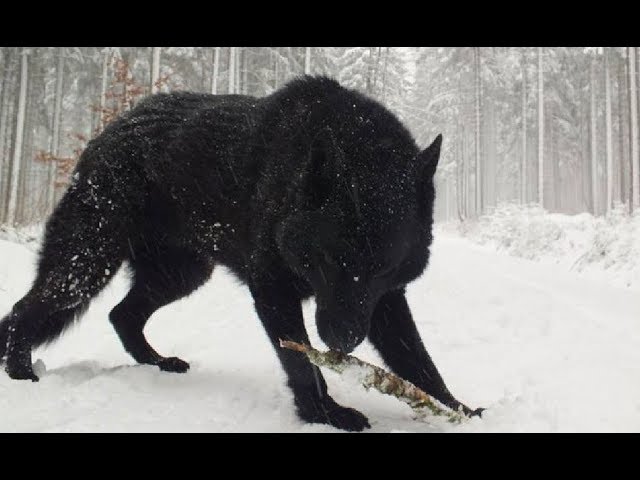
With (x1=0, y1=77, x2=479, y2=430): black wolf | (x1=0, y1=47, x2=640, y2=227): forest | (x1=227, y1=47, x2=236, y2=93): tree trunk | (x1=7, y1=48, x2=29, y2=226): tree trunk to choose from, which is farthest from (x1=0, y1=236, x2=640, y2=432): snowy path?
(x1=227, y1=47, x2=236, y2=93): tree trunk

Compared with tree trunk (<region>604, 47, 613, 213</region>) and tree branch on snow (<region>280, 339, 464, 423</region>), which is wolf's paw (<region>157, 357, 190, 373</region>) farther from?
tree trunk (<region>604, 47, 613, 213</region>)

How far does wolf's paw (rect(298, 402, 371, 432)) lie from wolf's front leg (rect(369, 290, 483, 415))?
65cm

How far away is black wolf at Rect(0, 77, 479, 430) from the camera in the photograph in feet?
9.30

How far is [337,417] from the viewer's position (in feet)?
8.93

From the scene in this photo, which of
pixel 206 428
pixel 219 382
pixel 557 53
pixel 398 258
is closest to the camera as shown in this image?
pixel 206 428

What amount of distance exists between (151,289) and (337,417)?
2.33 m

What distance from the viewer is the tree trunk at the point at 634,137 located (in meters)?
20.0

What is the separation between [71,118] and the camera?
37719 mm

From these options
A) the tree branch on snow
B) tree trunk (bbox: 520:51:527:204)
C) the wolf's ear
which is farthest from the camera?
tree trunk (bbox: 520:51:527:204)

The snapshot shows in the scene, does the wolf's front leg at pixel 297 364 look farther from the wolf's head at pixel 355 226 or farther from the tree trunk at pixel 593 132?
the tree trunk at pixel 593 132

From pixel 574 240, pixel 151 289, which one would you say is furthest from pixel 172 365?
pixel 574 240
